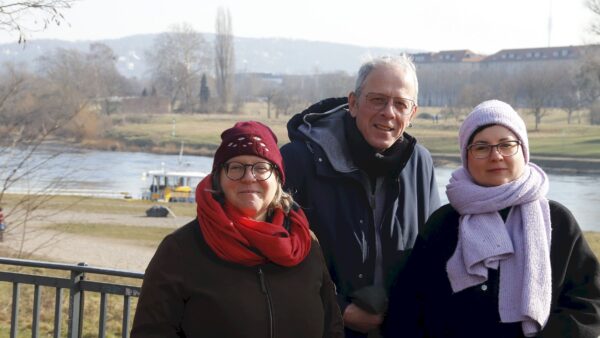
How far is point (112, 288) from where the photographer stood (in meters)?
4.68

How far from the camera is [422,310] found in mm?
2922

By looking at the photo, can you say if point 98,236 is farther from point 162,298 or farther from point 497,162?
point 497,162

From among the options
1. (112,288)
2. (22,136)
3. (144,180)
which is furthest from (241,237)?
(144,180)

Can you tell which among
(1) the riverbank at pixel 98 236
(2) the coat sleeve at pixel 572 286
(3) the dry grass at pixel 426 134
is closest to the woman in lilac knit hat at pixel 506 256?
(2) the coat sleeve at pixel 572 286

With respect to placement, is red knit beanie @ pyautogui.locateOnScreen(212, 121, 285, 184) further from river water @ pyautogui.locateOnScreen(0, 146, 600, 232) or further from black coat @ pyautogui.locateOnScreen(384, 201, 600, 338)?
river water @ pyautogui.locateOnScreen(0, 146, 600, 232)

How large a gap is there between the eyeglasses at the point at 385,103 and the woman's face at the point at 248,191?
628 millimetres

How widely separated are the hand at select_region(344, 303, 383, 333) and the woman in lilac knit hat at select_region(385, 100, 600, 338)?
30 cm

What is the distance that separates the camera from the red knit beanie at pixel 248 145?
107 inches

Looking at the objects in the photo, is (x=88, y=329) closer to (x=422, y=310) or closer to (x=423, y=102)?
(x=422, y=310)

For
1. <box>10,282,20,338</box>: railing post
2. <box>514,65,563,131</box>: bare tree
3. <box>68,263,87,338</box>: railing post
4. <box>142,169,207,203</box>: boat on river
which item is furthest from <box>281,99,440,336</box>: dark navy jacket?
<box>514,65,563,131</box>: bare tree

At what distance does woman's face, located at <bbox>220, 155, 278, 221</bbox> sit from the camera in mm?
2711

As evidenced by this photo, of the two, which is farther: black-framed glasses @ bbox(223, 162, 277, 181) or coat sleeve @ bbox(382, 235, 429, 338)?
coat sleeve @ bbox(382, 235, 429, 338)

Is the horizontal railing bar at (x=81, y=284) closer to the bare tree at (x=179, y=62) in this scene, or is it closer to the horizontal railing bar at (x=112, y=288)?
the horizontal railing bar at (x=112, y=288)

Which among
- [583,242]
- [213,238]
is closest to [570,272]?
[583,242]
